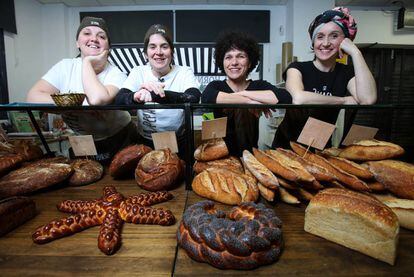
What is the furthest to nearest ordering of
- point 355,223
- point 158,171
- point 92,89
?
point 92,89, point 158,171, point 355,223

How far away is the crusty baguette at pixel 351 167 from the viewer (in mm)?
1106

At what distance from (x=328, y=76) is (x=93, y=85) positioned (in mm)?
1764

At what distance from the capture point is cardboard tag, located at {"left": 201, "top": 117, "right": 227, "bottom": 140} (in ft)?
4.35

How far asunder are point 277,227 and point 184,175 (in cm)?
76

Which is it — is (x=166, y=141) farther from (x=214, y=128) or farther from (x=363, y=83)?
(x=363, y=83)

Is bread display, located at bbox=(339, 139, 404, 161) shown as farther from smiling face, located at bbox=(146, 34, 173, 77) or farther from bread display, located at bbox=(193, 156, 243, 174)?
smiling face, located at bbox=(146, 34, 173, 77)

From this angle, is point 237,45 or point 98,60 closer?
point 98,60

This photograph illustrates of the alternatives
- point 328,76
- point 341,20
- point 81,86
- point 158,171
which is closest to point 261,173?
point 158,171

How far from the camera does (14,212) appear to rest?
98 cm

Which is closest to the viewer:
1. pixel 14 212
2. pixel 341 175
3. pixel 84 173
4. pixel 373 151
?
pixel 14 212

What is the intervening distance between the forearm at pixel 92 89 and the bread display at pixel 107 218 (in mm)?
709

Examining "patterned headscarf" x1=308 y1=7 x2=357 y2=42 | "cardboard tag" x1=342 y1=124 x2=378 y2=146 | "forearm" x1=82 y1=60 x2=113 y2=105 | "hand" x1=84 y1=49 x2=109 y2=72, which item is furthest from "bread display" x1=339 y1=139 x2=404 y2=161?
"hand" x1=84 y1=49 x2=109 y2=72

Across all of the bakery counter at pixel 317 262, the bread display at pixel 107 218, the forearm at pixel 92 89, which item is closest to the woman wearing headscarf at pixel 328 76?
the bakery counter at pixel 317 262

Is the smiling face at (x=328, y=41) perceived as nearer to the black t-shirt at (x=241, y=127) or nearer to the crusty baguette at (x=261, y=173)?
the black t-shirt at (x=241, y=127)
